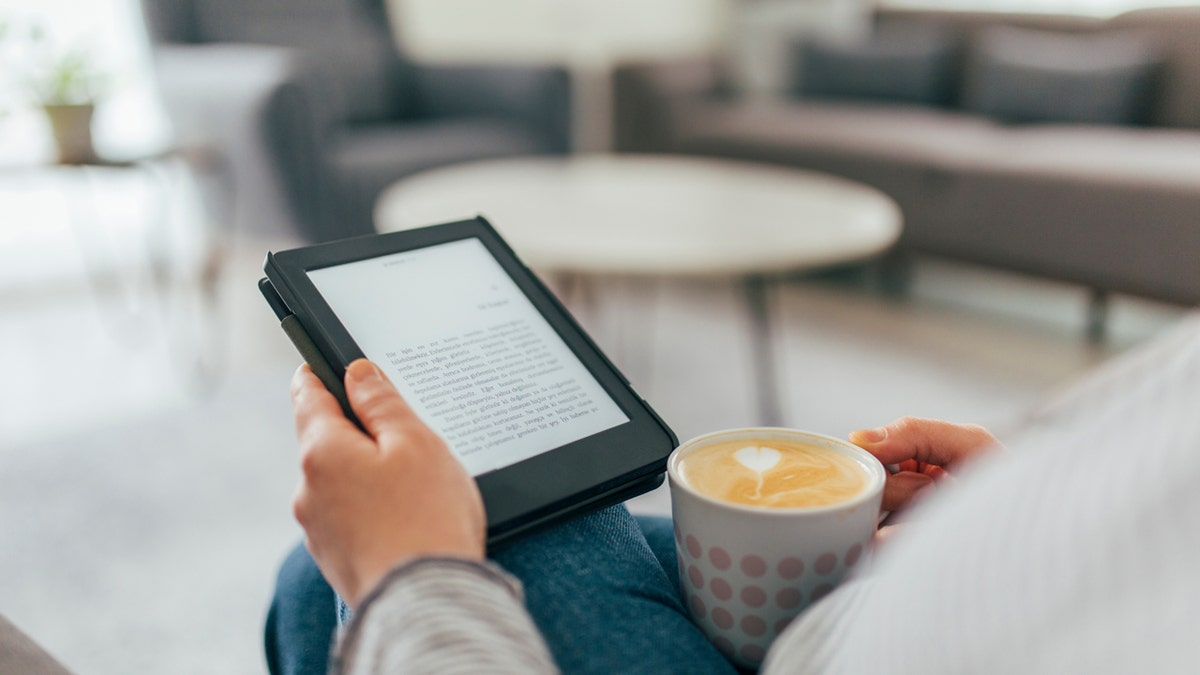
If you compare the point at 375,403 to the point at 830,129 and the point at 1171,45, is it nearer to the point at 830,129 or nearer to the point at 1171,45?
the point at 830,129

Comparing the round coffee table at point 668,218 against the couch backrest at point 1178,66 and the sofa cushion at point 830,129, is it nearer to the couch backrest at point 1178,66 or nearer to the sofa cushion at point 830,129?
the sofa cushion at point 830,129

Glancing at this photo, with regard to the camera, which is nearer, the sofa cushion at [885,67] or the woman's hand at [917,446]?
the woman's hand at [917,446]

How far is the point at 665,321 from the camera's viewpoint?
2361 millimetres

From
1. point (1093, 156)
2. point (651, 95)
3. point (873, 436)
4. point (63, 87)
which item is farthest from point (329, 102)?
A: point (873, 436)

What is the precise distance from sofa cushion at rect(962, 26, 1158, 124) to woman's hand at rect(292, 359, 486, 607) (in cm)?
257

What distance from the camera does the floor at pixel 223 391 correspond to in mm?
1220

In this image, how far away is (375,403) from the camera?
0.39 m

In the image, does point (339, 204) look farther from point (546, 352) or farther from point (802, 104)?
point (546, 352)

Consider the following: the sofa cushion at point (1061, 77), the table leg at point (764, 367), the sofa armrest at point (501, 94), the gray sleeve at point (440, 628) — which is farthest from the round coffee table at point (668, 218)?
the sofa cushion at point (1061, 77)

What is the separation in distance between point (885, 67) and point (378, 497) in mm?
2954

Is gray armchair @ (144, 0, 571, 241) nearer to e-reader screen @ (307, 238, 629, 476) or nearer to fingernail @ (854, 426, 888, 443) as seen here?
e-reader screen @ (307, 238, 629, 476)

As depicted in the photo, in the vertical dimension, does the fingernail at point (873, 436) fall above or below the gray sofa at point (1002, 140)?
above

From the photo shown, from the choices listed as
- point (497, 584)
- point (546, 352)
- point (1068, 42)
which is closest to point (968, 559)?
point (497, 584)

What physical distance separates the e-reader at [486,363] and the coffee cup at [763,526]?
0.18ft
